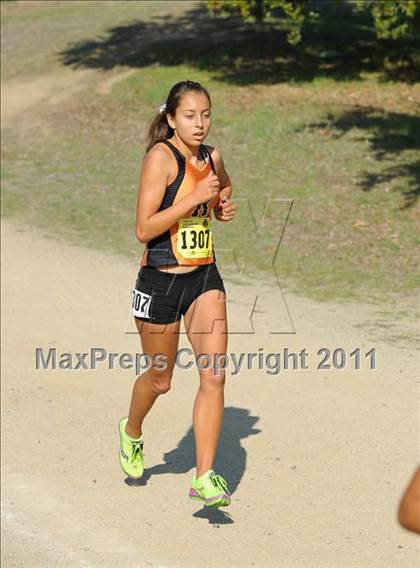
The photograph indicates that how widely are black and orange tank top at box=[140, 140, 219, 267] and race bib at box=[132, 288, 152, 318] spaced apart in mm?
201

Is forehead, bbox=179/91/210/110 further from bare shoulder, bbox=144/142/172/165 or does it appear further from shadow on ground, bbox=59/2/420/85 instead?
shadow on ground, bbox=59/2/420/85

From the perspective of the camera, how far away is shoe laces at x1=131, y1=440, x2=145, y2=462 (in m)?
7.07

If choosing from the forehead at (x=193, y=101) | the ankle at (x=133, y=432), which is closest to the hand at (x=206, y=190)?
the forehead at (x=193, y=101)

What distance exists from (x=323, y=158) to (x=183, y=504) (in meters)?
9.64

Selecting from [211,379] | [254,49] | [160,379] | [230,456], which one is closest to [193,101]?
[211,379]

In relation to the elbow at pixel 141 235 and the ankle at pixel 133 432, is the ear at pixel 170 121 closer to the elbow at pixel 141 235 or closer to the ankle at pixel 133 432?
the elbow at pixel 141 235

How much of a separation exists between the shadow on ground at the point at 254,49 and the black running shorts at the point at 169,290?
14.8 m

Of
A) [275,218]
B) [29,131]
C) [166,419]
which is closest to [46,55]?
[29,131]

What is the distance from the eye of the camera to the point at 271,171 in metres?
16.0

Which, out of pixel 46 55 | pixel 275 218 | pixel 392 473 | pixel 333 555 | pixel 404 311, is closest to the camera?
pixel 333 555

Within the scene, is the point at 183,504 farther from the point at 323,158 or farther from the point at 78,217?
the point at 323,158

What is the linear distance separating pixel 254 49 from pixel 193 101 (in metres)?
17.6

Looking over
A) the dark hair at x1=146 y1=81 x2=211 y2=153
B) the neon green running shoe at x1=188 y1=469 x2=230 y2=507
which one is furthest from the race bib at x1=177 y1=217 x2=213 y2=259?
the neon green running shoe at x1=188 y1=469 x2=230 y2=507

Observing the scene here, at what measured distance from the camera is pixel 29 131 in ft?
63.9
